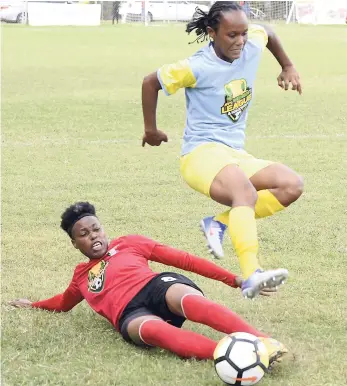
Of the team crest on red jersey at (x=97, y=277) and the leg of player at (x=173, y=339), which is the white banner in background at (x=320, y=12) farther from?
the leg of player at (x=173, y=339)

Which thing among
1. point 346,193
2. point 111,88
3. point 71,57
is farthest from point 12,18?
point 346,193

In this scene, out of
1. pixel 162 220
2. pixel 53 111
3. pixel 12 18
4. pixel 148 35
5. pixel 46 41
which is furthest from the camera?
pixel 12 18

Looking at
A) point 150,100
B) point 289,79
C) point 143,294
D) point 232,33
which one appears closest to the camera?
point 143,294

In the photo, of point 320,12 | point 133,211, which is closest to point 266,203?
point 133,211

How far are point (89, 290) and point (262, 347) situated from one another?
1246mm

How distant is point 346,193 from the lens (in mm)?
8594

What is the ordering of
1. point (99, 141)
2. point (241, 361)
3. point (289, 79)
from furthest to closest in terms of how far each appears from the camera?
point (99, 141) < point (289, 79) < point (241, 361)

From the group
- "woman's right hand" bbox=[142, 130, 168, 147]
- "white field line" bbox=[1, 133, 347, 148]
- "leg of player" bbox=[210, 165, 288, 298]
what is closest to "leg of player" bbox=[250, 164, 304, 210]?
"leg of player" bbox=[210, 165, 288, 298]

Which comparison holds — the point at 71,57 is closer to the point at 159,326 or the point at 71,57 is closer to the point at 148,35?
the point at 148,35

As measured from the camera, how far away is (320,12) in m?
35.6

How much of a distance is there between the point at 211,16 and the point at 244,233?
51.7 inches

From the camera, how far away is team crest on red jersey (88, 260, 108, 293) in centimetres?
508

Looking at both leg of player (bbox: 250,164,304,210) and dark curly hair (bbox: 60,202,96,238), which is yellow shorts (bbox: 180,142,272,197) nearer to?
leg of player (bbox: 250,164,304,210)

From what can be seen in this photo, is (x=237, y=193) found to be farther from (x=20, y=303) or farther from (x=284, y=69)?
(x=20, y=303)
